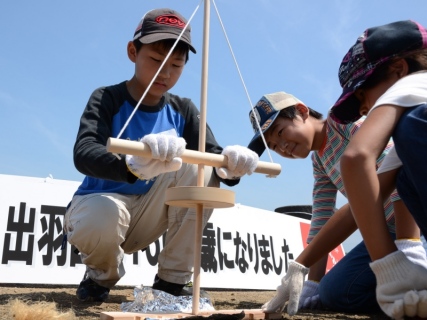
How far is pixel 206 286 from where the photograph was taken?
126 inches

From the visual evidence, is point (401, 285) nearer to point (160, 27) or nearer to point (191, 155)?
point (191, 155)

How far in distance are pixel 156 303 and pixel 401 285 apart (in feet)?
2.32

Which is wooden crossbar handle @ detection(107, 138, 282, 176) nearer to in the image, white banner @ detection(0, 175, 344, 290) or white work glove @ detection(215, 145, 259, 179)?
white work glove @ detection(215, 145, 259, 179)

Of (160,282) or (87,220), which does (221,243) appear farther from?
(87,220)

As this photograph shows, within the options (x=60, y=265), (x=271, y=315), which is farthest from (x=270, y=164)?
(x=60, y=265)

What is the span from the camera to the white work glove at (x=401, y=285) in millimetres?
1035

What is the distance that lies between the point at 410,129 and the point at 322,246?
578 millimetres

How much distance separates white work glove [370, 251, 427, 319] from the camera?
104 centimetres

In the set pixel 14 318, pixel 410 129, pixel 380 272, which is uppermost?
pixel 410 129

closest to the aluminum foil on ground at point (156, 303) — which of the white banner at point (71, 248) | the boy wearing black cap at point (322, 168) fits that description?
the boy wearing black cap at point (322, 168)

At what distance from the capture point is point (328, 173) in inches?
86.7

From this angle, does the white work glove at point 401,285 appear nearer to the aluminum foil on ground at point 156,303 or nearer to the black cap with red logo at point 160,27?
the aluminum foil on ground at point 156,303

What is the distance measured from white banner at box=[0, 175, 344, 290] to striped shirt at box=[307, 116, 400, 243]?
116 cm

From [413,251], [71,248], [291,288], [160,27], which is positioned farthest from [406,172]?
[71,248]
